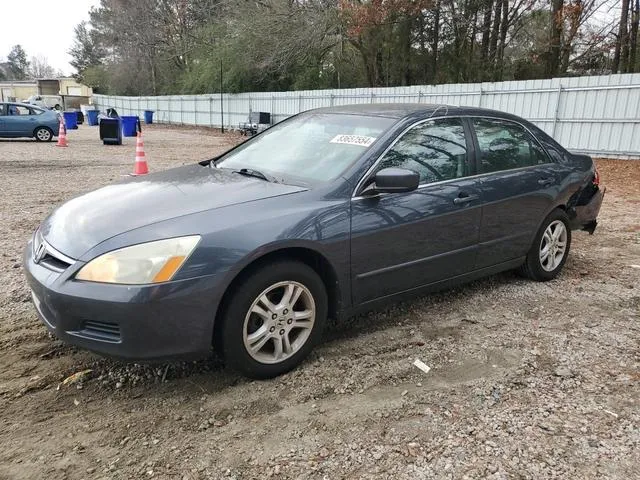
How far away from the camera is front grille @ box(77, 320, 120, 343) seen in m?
2.51

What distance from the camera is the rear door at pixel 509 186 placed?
13.2 ft

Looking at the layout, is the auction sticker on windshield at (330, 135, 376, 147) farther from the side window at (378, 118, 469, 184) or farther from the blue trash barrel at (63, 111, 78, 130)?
the blue trash barrel at (63, 111, 78, 130)

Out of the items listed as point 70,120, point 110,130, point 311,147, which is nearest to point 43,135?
point 110,130

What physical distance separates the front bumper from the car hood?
237mm

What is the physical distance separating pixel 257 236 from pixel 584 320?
269cm

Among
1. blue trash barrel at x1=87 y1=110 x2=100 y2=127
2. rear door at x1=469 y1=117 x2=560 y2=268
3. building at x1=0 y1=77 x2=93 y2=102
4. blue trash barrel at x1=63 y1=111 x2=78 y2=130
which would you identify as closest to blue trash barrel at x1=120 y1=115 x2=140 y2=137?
blue trash barrel at x1=63 y1=111 x2=78 y2=130

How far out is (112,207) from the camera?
299 cm

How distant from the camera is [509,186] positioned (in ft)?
13.5

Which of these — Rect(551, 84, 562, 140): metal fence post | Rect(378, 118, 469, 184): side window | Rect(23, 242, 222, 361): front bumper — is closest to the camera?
Rect(23, 242, 222, 361): front bumper

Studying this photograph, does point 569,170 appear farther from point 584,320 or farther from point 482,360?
point 482,360

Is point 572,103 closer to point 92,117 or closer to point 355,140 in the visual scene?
point 355,140

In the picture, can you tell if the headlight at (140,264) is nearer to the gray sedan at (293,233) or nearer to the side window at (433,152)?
the gray sedan at (293,233)

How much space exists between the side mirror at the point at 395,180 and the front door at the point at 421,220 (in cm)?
12

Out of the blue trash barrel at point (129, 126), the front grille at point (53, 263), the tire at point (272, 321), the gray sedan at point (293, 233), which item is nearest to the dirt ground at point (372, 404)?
the tire at point (272, 321)
